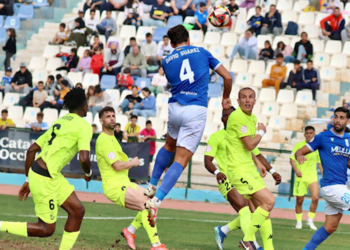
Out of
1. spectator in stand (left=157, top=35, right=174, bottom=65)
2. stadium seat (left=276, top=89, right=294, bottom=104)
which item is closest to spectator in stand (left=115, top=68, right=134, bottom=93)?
spectator in stand (left=157, top=35, right=174, bottom=65)

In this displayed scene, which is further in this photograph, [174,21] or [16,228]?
[174,21]

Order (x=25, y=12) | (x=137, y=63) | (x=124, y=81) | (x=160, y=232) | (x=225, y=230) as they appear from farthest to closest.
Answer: (x=25, y=12), (x=137, y=63), (x=124, y=81), (x=160, y=232), (x=225, y=230)

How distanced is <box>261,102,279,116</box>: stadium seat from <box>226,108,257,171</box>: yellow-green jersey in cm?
1177

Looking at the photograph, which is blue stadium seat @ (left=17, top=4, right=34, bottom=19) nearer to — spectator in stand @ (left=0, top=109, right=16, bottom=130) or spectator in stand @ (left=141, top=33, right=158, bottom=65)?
spectator in stand @ (left=141, top=33, right=158, bottom=65)

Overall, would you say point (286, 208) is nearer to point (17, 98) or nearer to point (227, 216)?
point (227, 216)

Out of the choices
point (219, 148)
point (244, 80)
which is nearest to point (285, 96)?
point (244, 80)

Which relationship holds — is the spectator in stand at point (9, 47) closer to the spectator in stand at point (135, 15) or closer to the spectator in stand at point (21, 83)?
the spectator in stand at point (21, 83)

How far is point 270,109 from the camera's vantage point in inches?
832

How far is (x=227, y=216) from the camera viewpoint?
16062mm

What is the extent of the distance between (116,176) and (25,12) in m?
19.8

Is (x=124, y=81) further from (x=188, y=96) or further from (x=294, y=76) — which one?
(x=188, y=96)

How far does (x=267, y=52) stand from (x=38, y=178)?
15.8 meters

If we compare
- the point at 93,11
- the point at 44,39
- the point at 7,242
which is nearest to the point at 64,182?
the point at 7,242

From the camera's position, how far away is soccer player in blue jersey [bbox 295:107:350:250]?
9.42m
